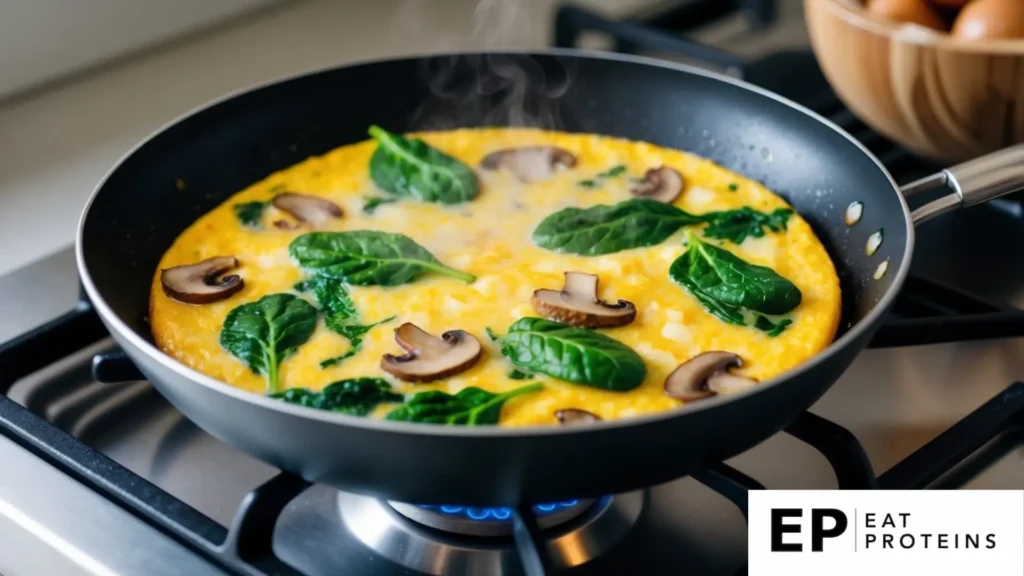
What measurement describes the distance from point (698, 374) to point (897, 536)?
262 millimetres

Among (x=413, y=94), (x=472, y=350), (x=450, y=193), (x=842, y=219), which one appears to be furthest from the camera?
(x=413, y=94)

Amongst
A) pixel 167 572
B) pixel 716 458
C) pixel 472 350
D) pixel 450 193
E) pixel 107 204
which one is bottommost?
pixel 167 572

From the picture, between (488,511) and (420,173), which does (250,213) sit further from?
(488,511)

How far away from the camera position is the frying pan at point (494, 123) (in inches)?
39.5

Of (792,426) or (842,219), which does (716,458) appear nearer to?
(792,426)

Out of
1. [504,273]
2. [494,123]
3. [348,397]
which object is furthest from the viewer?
[494,123]

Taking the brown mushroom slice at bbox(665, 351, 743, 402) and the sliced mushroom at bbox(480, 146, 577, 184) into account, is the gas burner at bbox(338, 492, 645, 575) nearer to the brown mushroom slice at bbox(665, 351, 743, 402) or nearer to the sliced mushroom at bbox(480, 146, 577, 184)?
the brown mushroom slice at bbox(665, 351, 743, 402)

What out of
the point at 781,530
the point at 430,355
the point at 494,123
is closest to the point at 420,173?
the point at 494,123

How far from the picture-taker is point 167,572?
44.6 inches

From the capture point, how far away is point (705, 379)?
1278mm

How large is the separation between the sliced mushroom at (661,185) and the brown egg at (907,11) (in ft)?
1.23

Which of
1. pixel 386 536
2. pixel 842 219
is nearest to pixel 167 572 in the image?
pixel 386 536

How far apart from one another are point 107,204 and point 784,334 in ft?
2.73

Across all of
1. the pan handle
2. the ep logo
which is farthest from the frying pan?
the ep logo
